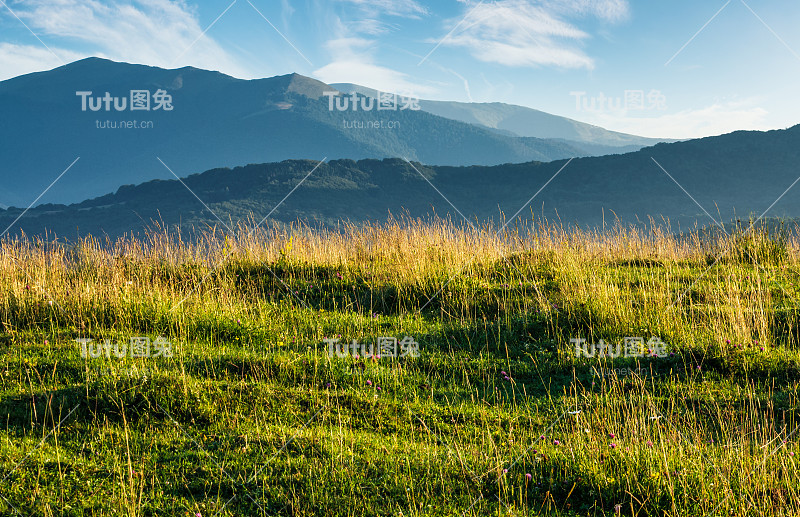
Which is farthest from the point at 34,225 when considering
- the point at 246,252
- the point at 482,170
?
the point at 246,252

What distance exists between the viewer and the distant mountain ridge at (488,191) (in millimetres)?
85750

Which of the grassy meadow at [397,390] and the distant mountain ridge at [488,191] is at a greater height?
the distant mountain ridge at [488,191]

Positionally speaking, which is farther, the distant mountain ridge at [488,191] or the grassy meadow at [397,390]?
the distant mountain ridge at [488,191]

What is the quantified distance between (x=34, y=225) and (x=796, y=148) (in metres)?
126

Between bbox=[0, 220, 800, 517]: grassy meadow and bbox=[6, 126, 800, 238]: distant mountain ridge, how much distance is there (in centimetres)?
6894

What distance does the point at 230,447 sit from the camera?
3.82 meters

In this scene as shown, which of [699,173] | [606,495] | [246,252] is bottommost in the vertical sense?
[606,495]

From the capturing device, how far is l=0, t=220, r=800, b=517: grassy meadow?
328 cm

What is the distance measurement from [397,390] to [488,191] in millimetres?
98989

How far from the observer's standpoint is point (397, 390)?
5.03 metres

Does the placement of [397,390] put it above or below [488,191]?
below

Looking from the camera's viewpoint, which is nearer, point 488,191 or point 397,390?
point 397,390

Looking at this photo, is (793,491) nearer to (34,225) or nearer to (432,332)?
(432,332)

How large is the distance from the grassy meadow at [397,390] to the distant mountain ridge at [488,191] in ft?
226
